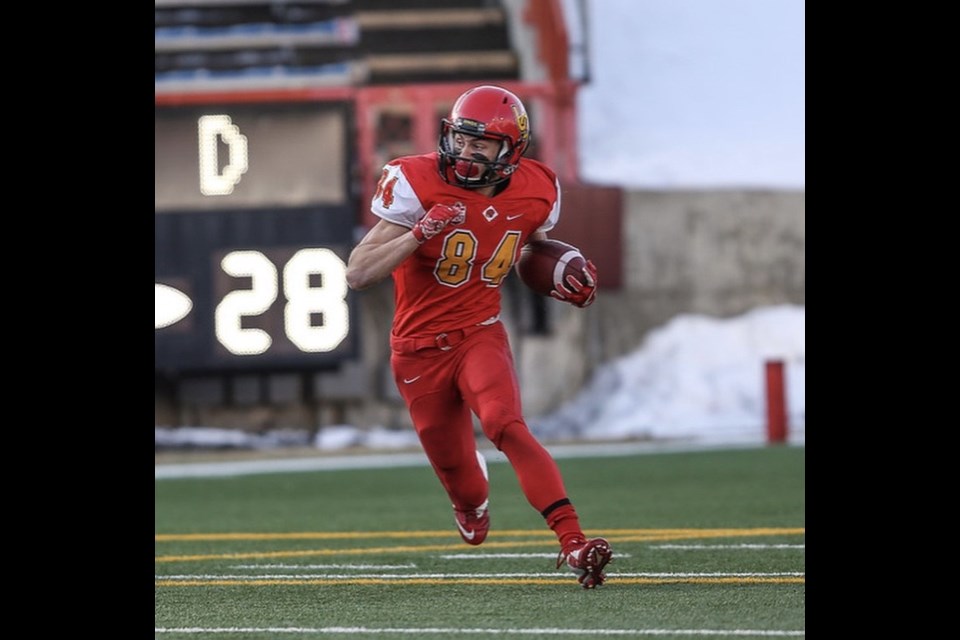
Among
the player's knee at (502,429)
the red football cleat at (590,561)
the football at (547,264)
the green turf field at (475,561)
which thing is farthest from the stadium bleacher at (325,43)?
the red football cleat at (590,561)

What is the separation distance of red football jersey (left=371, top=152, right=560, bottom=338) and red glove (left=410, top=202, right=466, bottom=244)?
0.17m

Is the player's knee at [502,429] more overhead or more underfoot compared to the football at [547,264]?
more underfoot

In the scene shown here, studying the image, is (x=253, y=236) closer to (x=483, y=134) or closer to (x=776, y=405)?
(x=776, y=405)

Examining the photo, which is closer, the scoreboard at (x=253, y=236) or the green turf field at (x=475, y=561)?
the green turf field at (x=475, y=561)

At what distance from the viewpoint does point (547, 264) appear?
6.29 metres

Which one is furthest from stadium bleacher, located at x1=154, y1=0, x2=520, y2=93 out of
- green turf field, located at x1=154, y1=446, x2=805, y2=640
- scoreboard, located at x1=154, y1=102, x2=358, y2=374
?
green turf field, located at x1=154, y1=446, x2=805, y2=640

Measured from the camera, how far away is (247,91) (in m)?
16.7

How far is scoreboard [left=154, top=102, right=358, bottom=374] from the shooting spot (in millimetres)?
13094

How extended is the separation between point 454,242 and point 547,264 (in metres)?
0.39

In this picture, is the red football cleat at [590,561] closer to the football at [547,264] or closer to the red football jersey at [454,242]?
the red football jersey at [454,242]

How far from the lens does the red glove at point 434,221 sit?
5.75 m

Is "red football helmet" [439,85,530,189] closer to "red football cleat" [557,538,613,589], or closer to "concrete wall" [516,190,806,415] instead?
"red football cleat" [557,538,613,589]

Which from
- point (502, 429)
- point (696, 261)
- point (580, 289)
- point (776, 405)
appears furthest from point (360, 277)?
point (696, 261)

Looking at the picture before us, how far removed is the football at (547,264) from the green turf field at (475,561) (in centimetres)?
93
